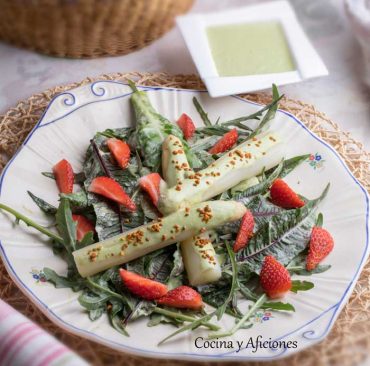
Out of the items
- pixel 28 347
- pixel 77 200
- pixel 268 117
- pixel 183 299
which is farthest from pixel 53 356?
pixel 268 117

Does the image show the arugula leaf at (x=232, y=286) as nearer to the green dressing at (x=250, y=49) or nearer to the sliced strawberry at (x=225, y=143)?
the sliced strawberry at (x=225, y=143)

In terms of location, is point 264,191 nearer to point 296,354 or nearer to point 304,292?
point 304,292

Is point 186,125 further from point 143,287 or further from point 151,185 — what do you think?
point 143,287

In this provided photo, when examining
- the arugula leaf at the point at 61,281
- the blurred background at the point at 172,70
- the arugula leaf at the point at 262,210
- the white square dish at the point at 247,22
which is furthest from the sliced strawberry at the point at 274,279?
the blurred background at the point at 172,70

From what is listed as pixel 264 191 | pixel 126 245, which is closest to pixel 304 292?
pixel 264 191

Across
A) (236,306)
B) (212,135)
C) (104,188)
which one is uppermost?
(104,188)

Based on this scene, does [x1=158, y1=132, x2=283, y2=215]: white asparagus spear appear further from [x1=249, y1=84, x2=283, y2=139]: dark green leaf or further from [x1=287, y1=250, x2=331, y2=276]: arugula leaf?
[x1=287, y1=250, x2=331, y2=276]: arugula leaf

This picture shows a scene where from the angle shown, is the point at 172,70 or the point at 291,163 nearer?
the point at 291,163

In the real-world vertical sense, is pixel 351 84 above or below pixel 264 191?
below
